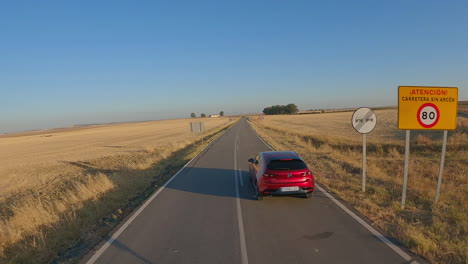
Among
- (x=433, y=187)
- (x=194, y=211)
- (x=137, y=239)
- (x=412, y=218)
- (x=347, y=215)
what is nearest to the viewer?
(x=137, y=239)

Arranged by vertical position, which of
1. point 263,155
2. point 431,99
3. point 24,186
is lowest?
point 24,186

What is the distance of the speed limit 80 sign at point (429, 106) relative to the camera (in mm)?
7395

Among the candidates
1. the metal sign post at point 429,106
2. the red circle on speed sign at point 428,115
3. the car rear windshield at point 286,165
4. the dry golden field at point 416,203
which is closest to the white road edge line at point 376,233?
the dry golden field at point 416,203

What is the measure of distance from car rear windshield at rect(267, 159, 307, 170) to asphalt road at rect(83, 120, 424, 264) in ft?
3.35

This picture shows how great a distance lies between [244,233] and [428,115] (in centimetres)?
572

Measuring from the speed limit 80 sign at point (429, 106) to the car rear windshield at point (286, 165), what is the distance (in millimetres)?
2876

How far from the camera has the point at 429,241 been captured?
5113 millimetres

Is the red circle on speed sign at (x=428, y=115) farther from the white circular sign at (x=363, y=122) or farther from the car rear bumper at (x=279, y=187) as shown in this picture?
the car rear bumper at (x=279, y=187)

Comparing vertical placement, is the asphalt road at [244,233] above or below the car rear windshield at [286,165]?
below

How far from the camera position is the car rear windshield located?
7.99m

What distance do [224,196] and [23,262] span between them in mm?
5097

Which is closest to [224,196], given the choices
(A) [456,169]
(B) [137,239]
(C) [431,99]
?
(B) [137,239]

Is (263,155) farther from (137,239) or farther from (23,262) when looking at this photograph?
(23,262)

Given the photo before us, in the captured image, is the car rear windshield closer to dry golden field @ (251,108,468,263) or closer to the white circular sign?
dry golden field @ (251,108,468,263)
